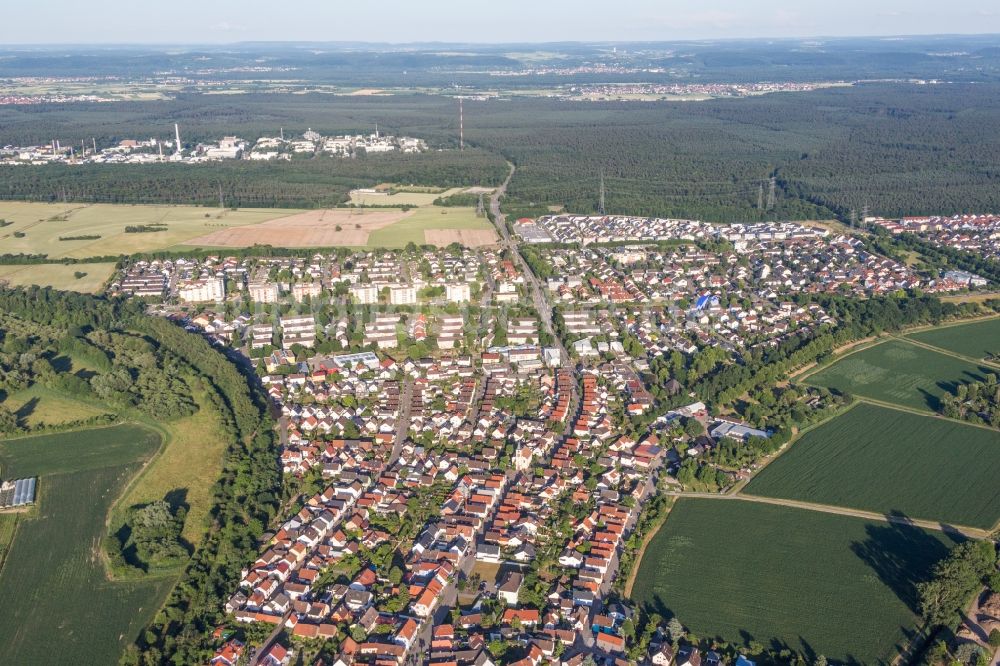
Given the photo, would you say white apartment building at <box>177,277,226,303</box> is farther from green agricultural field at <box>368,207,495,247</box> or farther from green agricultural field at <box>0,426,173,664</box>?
green agricultural field at <box>0,426,173,664</box>

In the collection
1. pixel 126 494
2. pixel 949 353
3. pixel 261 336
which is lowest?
pixel 126 494

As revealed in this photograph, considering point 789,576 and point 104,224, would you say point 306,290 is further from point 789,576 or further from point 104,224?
point 789,576

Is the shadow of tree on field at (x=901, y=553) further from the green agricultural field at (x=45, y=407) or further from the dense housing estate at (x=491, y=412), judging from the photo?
the green agricultural field at (x=45, y=407)

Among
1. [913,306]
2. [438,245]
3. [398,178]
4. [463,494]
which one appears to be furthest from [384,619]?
[398,178]

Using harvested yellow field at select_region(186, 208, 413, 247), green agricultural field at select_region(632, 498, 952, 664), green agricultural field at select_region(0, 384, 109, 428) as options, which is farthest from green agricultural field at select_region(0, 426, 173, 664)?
harvested yellow field at select_region(186, 208, 413, 247)

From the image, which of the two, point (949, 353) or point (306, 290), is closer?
point (949, 353)

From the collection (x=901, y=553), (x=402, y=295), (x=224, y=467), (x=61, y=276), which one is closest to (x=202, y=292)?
(x=402, y=295)
